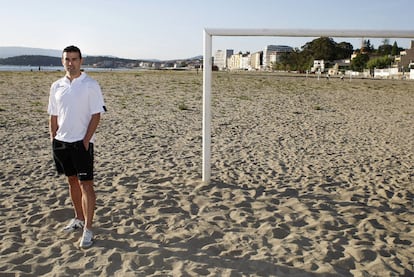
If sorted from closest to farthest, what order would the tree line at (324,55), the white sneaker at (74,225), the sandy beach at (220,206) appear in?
the sandy beach at (220,206)
the white sneaker at (74,225)
the tree line at (324,55)

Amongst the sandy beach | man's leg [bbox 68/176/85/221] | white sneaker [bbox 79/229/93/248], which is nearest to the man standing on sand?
man's leg [bbox 68/176/85/221]

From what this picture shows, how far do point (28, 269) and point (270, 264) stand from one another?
6.15 feet

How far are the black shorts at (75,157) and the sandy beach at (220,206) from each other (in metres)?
0.70

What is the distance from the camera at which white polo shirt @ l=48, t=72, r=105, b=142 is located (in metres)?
2.95

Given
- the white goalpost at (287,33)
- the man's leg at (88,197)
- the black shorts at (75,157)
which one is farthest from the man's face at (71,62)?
the white goalpost at (287,33)

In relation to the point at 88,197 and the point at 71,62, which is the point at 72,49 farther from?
the point at 88,197

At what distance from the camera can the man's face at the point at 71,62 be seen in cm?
295

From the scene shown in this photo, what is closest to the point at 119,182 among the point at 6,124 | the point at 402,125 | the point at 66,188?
the point at 66,188

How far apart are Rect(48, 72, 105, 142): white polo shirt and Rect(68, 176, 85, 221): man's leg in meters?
0.49

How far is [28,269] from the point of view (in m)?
2.99

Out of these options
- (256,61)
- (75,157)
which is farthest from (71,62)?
(256,61)

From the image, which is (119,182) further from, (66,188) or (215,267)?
(215,267)

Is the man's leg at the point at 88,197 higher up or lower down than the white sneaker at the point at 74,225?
higher up

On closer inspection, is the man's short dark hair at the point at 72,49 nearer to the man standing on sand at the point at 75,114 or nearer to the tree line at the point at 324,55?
the man standing on sand at the point at 75,114
